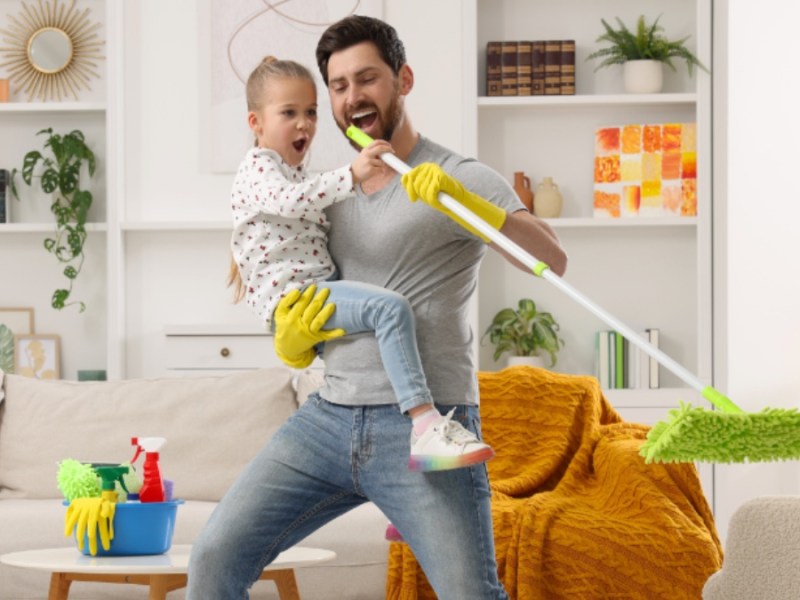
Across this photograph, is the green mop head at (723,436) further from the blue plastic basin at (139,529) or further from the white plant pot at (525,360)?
the white plant pot at (525,360)

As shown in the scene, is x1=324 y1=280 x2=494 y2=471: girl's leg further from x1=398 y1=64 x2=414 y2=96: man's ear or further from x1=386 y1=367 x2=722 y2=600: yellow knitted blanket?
x1=386 y1=367 x2=722 y2=600: yellow knitted blanket

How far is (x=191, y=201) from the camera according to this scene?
17.2ft

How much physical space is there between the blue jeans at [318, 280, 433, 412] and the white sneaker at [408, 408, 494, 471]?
0.05 m

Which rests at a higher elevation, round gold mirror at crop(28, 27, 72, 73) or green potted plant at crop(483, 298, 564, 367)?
round gold mirror at crop(28, 27, 72, 73)

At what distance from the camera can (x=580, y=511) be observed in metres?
3.46

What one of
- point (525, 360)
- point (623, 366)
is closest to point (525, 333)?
point (525, 360)

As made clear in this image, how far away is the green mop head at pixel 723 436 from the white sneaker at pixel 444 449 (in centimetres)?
39

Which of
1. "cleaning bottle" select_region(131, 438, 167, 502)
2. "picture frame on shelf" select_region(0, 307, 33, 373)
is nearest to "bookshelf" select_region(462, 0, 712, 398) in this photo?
"picture frame on shelf" select_region(0, 307, 33, 373)

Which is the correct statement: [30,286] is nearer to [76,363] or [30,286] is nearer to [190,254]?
[76,363]

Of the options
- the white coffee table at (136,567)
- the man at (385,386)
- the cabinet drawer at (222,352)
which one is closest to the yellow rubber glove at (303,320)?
the man at (385,386)

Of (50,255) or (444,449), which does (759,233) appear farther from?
(444,449)

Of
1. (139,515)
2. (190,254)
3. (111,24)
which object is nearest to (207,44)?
(111,24)

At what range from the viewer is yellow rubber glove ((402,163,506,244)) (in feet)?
6.30

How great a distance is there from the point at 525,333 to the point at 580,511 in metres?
1.66
